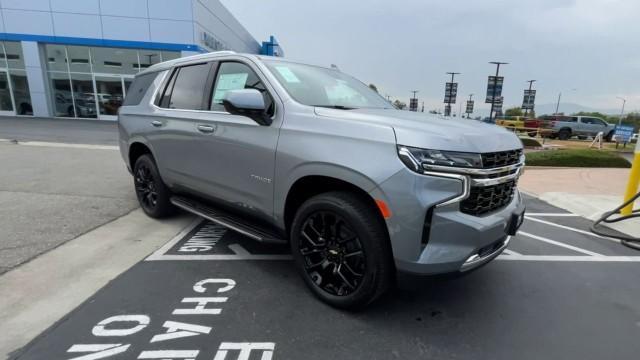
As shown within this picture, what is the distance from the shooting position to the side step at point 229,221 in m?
3.11

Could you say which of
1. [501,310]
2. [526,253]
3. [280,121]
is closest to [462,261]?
[501,310]

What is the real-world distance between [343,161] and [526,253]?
296cm

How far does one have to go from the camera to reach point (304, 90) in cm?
314

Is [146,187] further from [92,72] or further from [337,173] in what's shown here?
[92,72]

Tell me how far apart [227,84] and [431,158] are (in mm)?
2240

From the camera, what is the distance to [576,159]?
11.4 meters

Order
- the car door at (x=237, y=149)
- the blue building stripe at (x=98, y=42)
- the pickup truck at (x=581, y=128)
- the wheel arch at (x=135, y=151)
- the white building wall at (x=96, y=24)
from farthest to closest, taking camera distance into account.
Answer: the pickup truck at (x=581, y=128)
the blue building stripe at (x=98, y=42)
the white building wall at (x=96, y=24)
the wheel arch at (x=135, y=151)
the car door at (x=237, y=149)

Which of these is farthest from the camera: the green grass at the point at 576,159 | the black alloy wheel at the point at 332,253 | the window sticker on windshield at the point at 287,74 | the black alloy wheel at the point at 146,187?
the green grass at the point at 576,159

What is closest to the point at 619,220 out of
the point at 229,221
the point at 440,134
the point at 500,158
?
the point at 500,158

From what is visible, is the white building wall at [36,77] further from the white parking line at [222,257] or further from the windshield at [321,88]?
the windshield at [321,88]

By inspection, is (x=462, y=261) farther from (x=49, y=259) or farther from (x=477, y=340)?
(x=49, y=259)

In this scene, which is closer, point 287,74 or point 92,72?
point 287,74

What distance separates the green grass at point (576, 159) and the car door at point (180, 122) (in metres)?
10.9

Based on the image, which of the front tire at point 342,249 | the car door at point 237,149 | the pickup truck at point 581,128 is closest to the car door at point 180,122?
the car door at point 237,149
